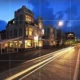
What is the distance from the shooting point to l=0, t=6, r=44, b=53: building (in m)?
4.70

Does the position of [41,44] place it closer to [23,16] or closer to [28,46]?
[28,46]

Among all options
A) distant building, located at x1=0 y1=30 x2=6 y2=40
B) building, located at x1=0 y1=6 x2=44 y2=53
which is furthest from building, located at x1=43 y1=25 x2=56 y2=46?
distant building, located at x1=0 y1=30 x2=6 y2=40

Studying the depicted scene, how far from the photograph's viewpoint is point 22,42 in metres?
4.66

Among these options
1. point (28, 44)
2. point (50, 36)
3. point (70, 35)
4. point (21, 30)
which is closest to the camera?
point (70, 35)

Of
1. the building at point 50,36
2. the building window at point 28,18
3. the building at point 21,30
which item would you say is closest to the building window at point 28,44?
the building at point 21,30

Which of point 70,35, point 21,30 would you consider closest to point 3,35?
point 21,30

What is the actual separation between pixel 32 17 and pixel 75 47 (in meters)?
1.66

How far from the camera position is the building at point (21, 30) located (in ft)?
15.4

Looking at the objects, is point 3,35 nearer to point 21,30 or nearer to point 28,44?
point 21,30

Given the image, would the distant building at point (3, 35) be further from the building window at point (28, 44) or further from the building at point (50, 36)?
the building at point (50, 36)

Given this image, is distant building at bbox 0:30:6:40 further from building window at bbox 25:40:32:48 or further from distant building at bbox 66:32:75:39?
distant building at bbox 66:32:75:39

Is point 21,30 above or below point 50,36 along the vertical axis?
above

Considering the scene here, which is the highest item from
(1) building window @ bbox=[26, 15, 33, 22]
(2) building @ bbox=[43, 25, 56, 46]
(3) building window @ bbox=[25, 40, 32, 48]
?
(1) building window @ bbox=[26, 15, 33, 22]

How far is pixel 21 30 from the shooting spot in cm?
520
